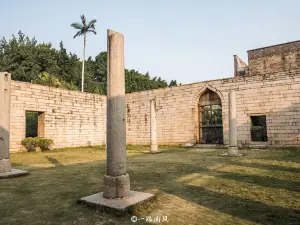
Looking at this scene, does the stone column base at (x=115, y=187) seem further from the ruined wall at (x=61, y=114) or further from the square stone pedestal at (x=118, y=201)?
the ruined wall at (x=61, y=114)

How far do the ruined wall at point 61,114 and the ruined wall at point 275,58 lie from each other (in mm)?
13641

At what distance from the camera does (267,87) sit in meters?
11.8

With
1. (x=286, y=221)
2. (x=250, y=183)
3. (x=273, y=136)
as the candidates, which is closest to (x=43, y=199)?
(x=286, y=221)

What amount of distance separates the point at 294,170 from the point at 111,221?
16.1ft

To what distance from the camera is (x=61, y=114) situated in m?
13.6

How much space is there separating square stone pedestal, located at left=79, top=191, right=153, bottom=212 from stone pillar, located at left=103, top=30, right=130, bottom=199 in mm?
98

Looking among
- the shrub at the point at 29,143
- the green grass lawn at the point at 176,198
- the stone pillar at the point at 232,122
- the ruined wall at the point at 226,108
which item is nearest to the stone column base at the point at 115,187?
the green grass lawn at the point at 176,198

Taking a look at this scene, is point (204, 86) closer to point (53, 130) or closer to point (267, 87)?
point (267, 87)

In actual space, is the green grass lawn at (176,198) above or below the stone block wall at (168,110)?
below

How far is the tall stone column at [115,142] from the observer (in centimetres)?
320

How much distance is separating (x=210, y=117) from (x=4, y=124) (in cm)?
1143

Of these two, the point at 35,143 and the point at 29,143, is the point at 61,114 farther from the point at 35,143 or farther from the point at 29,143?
the point at 29,143

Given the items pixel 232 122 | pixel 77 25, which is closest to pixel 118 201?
pixel 232 122

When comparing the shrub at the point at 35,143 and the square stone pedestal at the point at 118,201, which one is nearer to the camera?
the square stone pedestal at the point at 118,201
